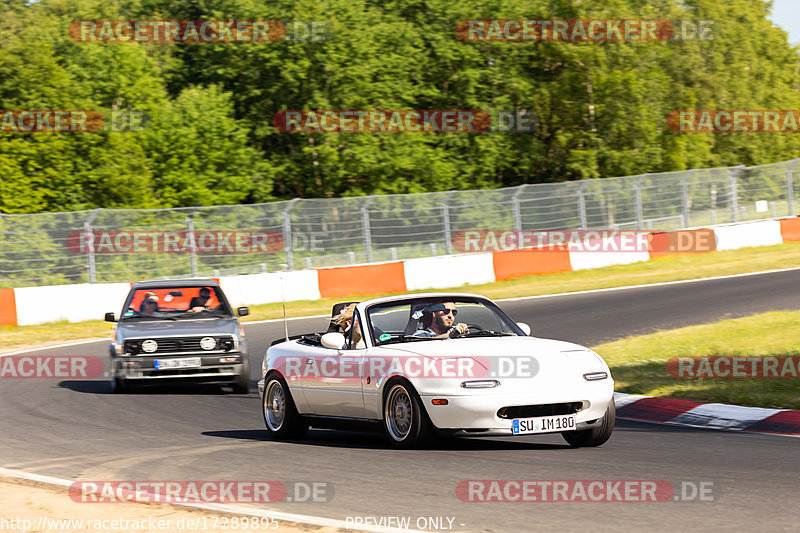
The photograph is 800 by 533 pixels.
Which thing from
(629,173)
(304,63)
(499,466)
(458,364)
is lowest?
(499,466)

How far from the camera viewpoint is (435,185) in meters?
45.0

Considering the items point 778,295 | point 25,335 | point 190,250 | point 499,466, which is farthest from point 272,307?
point 499,466

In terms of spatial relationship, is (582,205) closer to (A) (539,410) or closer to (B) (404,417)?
(B) (404,417)

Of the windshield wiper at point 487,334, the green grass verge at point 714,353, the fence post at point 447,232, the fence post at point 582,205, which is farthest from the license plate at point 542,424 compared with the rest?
the fence post at point 582,205

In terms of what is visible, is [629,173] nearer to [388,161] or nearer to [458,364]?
[388,161]

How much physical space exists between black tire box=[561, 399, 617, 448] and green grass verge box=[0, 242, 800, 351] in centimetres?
1578

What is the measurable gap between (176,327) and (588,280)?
15.4m

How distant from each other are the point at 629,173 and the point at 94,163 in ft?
71.9

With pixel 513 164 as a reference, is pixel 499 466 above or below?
below

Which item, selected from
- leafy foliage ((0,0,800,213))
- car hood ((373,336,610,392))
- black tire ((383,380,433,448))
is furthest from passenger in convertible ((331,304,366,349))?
leafy foliage ((0,0,800,213))

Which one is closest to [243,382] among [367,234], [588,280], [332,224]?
[332,224]

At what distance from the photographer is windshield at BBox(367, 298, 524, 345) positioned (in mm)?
9062

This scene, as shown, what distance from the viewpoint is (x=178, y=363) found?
45.0 feet

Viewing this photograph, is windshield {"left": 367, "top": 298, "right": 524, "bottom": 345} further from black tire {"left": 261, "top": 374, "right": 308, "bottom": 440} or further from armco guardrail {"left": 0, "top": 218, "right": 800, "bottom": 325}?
armco guardrail {"left": 0, "top": 218, "right": 800, "bottom": 325}
